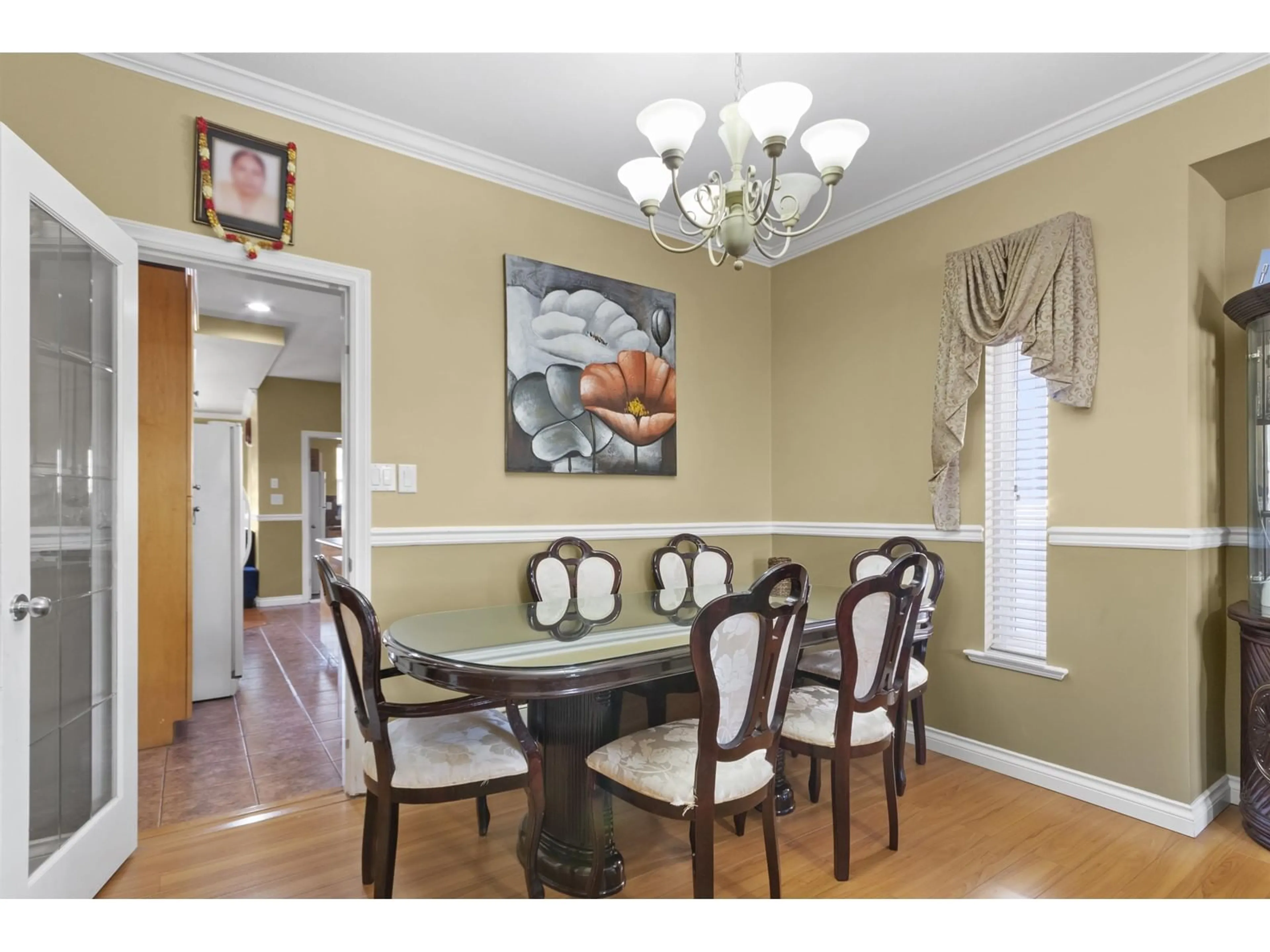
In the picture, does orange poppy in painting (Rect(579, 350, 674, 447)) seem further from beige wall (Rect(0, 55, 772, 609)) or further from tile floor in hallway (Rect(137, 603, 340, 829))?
tile floor in hallway (Rect(137, 603, 340, 829))

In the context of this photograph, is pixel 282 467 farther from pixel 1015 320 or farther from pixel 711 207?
pixel 1015 320

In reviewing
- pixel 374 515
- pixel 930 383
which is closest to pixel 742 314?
pixel 930 383

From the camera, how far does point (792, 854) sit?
7.60 feet

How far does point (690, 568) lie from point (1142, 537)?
1.94m

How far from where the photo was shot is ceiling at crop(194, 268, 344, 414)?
4.99 metres

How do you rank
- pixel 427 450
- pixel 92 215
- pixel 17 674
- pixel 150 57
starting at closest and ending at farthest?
pixel 17 674
pixel 92 215
pixel 150 57
pixel 427 450

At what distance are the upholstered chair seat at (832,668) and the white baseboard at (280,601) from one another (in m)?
6.86

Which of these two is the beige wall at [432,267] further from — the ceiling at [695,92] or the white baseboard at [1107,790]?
the white baseboard at [1107,790]

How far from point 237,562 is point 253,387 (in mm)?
4199

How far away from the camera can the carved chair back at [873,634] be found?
2107mm

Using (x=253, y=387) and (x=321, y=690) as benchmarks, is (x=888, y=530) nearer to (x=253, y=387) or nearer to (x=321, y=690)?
(x=321, y=690)

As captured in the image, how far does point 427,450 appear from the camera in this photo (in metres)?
3.01

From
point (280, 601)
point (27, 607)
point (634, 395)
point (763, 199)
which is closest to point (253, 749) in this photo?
point (27, 607)

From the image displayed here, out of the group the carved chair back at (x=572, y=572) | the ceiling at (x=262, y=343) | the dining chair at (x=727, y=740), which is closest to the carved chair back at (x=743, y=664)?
the dining chair at (x=727, y=740)
